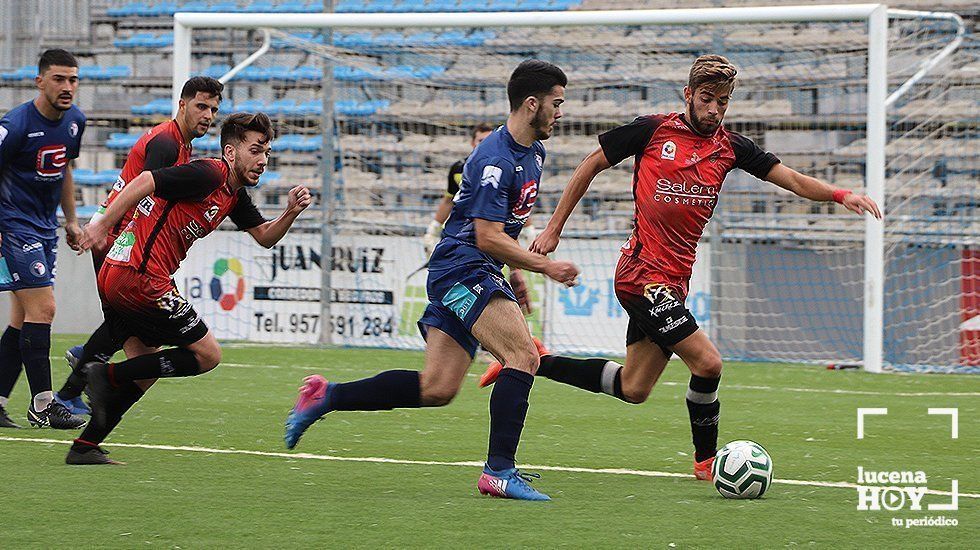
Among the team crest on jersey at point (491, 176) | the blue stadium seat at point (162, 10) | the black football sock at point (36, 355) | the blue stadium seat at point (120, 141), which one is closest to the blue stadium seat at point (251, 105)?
the blue stadium seat at point (120, 141)

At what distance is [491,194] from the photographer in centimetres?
Answer: 555

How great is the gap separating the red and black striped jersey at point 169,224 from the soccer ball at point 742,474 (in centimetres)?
257

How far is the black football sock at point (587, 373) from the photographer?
21.4 ft

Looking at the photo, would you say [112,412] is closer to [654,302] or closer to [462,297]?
[462,297]

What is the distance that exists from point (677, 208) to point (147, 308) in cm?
249

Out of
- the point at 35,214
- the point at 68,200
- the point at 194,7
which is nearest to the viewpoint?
the point at 35,214

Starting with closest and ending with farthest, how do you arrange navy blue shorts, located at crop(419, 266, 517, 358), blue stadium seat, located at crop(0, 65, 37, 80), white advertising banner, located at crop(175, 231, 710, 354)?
navy blue shorts, located at crop(419, 266, 517, 358), white advertising banner, located at crop(175, 231, 710, 354), blue stadium seat, located at crop(0, 65, 37, 80)

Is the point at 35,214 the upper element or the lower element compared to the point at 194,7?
lower

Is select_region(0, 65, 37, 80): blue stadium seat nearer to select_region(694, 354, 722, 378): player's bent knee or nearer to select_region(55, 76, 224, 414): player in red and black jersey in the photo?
select_region(55, 76, 224, 414): player in red and black jersey

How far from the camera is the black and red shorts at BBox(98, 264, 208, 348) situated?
6156 millimetres

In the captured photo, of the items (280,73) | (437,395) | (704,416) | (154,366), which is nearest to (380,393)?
(437,395)

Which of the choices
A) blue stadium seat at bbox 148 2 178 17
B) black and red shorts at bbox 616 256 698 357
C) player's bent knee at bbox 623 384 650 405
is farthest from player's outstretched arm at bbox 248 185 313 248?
blue stadium seat at bbox 148 2 178 17

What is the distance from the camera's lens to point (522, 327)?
5.64 m

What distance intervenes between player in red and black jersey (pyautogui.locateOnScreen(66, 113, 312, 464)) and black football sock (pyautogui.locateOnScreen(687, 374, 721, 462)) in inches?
79.6
